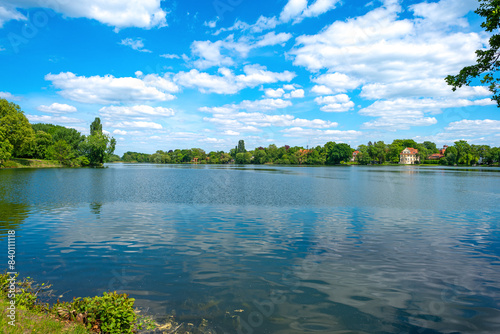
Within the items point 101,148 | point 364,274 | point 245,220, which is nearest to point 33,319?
point 364,274

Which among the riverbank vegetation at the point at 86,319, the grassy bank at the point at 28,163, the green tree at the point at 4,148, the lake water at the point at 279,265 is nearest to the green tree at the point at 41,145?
the grassy bank at the point at 28,163

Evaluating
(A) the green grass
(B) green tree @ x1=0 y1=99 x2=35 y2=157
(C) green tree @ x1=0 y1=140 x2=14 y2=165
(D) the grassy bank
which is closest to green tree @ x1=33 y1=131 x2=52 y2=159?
(D) the grassy bank

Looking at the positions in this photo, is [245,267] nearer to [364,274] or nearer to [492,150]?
[364,274]

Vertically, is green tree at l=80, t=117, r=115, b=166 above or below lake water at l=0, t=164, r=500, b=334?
above

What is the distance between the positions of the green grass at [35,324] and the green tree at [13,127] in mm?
96057

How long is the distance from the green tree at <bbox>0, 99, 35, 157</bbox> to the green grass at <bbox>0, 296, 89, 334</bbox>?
9606 cm

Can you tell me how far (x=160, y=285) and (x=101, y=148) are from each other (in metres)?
130

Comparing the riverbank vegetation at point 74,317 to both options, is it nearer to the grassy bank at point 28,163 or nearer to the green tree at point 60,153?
the grassy bank at point 28,163

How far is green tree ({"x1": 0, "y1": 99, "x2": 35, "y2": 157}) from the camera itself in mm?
82125

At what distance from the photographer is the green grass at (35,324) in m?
5.88

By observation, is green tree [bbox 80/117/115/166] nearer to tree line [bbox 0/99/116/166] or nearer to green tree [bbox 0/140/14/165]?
tree line [bbox 0/99/116/166]

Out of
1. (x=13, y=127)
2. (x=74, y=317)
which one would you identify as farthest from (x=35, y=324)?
(x=13, y=127)

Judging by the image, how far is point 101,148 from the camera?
123000mm

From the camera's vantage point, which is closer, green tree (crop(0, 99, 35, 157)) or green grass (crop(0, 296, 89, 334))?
green grass (crop(0, 296, 89, 334))
